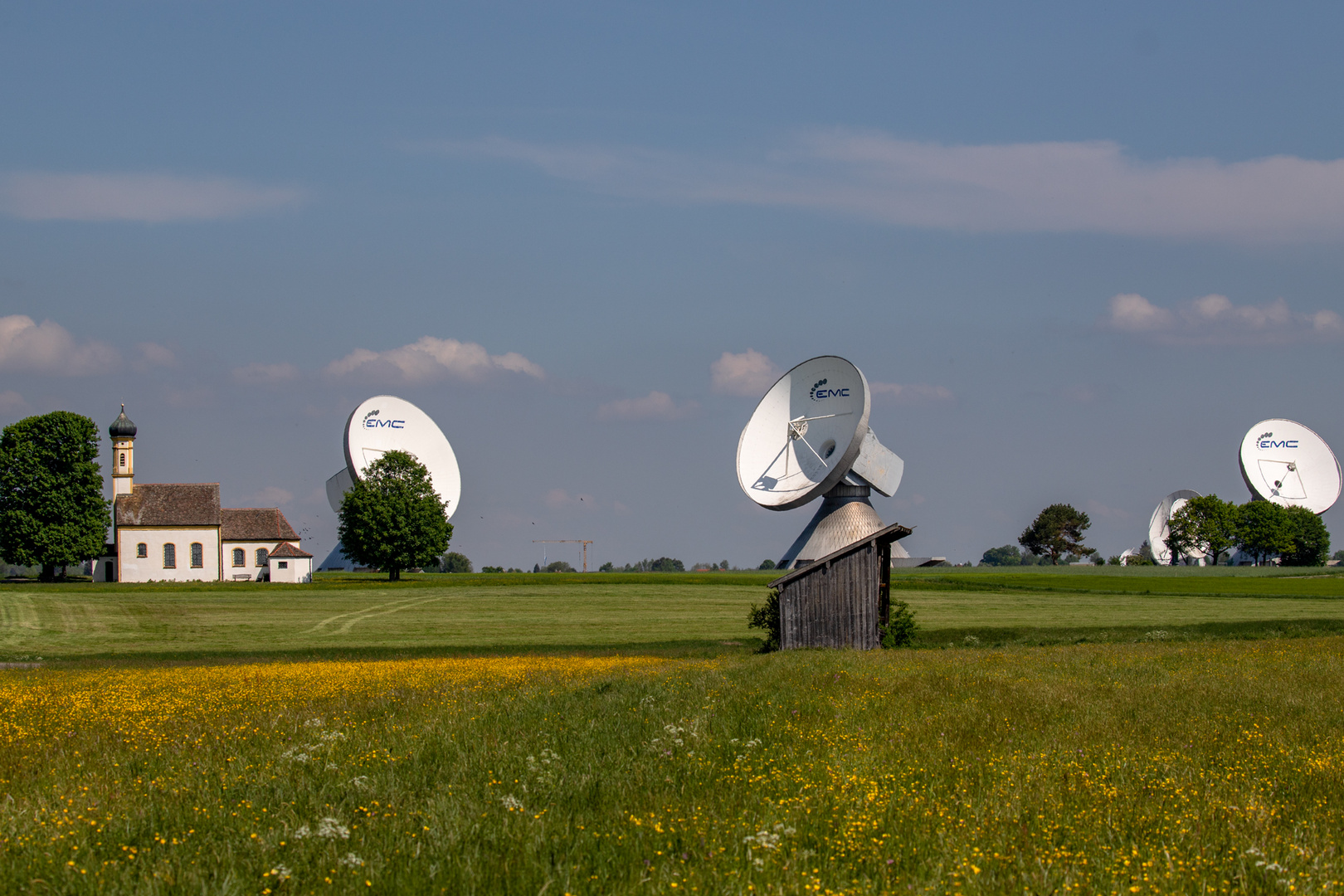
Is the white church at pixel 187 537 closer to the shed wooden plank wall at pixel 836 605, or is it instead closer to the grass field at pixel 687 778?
the shed wooden plank wall at pixel 836 605

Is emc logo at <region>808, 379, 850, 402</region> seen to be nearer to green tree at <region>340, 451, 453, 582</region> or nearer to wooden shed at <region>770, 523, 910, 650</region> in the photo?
green tree at <region>340, 451, 453, 582</region>

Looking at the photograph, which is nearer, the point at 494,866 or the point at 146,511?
the point at 494,866

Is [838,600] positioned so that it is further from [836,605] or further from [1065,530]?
[1065,530]

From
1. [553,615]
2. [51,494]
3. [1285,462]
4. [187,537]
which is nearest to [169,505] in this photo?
[187,537]

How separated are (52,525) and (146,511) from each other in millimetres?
11406

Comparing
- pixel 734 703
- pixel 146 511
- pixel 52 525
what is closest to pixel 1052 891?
pixel 734 703

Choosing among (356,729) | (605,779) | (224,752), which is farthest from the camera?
(356,729)

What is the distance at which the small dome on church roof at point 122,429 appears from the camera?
108375mm

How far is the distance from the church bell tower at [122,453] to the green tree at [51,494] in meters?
9.83

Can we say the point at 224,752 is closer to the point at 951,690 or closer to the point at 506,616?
the point at 951,690

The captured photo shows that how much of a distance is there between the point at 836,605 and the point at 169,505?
89264 mm

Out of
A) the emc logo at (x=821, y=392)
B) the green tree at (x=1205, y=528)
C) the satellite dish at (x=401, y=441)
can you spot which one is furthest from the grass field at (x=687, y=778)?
the green tree at (x=1205, y=528)

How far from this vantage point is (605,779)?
9711mm

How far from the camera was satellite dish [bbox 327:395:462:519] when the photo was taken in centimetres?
10069
